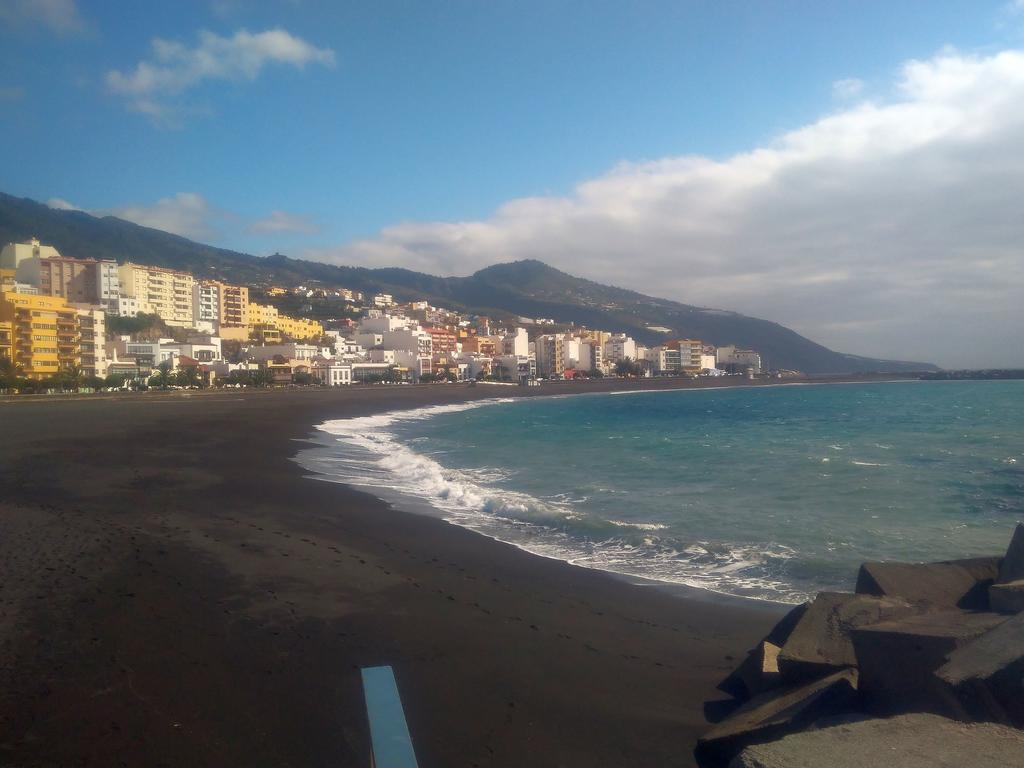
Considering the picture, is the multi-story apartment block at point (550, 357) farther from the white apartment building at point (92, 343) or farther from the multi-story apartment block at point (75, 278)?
the white apartment building at point (92, 343)

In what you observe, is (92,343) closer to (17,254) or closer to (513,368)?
(17,254)

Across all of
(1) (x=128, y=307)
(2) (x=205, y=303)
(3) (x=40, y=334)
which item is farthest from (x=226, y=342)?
(3) (x=40, y=334)

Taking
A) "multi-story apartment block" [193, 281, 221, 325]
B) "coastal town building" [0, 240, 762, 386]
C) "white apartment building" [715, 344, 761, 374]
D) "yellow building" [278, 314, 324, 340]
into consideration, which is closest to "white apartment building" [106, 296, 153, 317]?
"coastal town building" [0, 240, 762, 386]

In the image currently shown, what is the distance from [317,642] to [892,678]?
3.99 metres

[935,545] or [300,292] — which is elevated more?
[300,292]

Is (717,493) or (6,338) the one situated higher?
(6,338)

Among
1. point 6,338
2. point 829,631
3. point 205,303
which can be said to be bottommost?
point 829,631

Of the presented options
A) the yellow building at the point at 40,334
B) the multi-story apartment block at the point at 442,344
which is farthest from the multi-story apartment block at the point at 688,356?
the yellow building at the point at 40,334

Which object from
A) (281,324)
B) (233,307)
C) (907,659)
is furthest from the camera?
(281,324)

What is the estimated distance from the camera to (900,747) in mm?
2707

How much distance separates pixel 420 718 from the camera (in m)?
4.26

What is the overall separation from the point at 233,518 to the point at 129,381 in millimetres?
57011

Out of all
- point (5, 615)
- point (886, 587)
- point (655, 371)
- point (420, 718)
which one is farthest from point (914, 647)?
point (655, 371)

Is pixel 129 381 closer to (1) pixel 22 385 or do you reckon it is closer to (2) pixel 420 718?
(1) pixel 22 385
